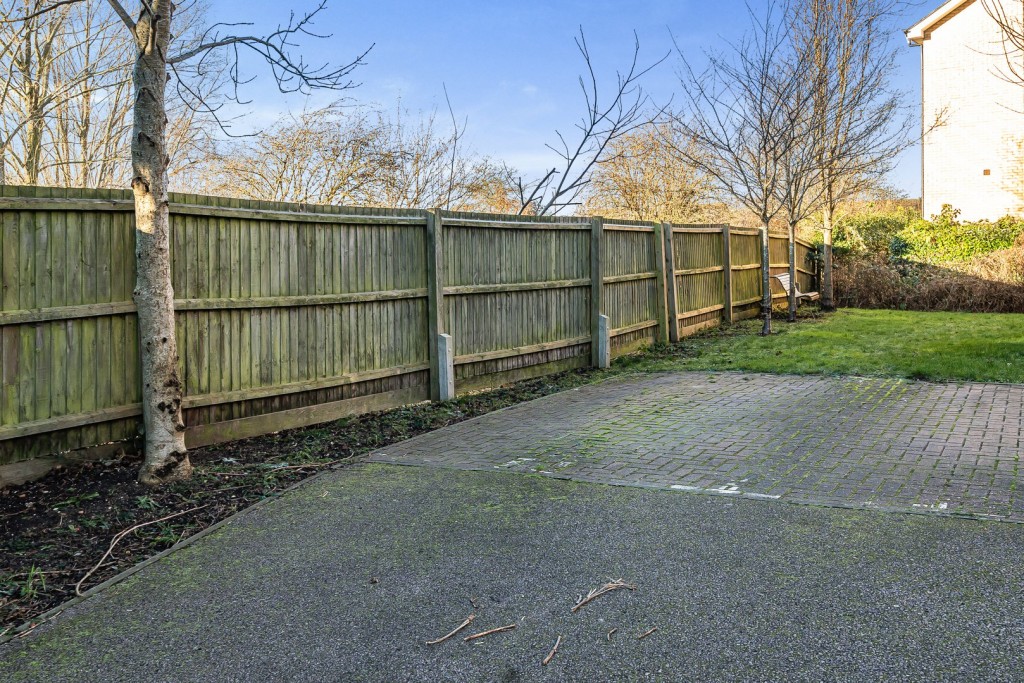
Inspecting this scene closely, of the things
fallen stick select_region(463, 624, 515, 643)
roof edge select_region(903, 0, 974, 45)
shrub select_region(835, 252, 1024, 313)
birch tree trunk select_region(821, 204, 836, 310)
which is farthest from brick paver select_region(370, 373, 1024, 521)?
roof edge select_region(903, 0, 974, 45)

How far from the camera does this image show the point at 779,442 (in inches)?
Result: 265

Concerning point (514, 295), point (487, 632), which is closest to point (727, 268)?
point (514, 295)

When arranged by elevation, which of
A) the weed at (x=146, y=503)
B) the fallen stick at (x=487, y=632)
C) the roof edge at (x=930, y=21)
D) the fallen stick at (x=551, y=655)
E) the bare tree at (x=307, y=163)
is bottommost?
the fallen stick at (x=551, y=655)

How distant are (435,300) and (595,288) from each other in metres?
3.47

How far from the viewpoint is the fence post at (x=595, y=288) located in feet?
37.8

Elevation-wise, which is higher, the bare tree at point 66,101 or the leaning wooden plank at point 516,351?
the bare tree at point 66,101

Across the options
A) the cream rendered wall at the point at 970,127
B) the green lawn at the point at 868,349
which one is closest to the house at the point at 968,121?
the cream rendered wall at the point at 970,127

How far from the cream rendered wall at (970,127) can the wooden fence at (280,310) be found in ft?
62.5

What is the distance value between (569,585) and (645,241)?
10139 mm

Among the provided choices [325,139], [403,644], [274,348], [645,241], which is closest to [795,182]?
[645,241]

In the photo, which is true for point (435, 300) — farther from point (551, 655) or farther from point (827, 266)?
point (827, 266)

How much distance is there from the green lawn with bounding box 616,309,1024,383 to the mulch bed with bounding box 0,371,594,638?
5.90 meters

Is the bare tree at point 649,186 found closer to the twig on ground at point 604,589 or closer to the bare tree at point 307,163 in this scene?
the bare tree at point 307,163

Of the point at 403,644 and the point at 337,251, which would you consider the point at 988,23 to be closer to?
the point at 337,251
